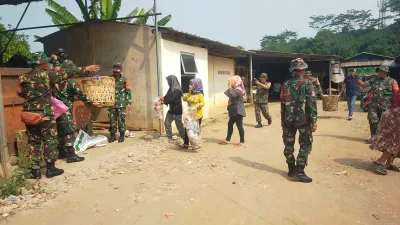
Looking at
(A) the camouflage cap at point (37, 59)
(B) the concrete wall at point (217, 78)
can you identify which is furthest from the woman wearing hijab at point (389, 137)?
(B) the concrete wall at point (217, 78)

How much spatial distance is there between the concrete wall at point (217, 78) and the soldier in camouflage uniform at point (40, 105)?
31.7ft

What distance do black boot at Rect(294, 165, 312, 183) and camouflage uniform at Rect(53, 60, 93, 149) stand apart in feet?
12.8

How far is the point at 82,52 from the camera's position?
8.77m

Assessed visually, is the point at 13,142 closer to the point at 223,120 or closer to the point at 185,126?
the point at 185,126

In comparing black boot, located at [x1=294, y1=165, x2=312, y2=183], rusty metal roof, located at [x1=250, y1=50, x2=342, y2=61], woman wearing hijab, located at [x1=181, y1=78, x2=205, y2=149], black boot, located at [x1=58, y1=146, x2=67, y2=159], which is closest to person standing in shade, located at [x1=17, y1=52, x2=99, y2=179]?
black boot, located at [x1=58, y1=146, x2=67, y2=159]

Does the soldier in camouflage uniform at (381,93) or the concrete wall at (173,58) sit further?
the concrete wall at (173,58)

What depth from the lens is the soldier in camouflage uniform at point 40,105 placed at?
14.1 ft

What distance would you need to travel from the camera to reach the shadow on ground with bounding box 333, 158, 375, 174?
4.93 meters

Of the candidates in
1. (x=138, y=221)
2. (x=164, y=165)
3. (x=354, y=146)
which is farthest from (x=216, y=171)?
(x=354, y=146)

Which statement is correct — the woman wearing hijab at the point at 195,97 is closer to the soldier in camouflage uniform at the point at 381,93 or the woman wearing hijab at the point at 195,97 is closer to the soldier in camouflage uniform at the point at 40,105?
the soldier in camouflage uniform at the point at 40,105

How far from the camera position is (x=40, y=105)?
14.2ft

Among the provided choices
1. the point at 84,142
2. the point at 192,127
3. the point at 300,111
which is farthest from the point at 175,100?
the point at 300,111

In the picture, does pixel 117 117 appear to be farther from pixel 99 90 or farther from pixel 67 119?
pixel 67 119

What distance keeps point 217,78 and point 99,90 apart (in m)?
9.18
